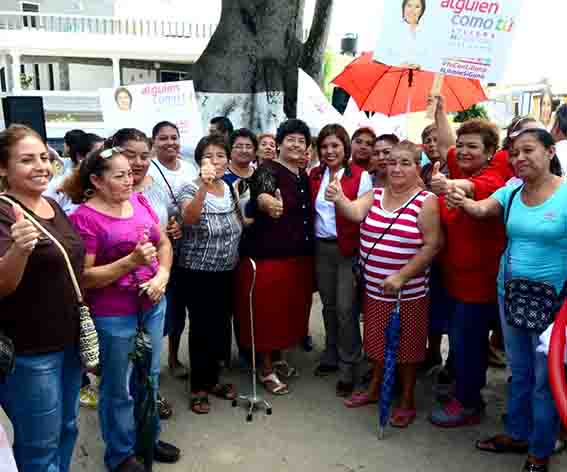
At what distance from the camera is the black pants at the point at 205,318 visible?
344 cm

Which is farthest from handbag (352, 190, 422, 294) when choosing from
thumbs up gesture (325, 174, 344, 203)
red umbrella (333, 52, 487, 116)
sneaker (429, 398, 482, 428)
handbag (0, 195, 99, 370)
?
red umbrella (333, 52, 487, 116)

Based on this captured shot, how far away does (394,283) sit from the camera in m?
3.17

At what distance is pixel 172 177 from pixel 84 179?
98 cm

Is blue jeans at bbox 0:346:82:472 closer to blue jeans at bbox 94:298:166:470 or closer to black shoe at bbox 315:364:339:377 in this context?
blue jeans at bbox 94:298:166:470

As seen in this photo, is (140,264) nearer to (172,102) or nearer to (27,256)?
(27,256)

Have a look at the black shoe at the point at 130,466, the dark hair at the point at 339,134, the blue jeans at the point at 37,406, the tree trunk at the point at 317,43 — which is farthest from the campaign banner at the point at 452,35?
the tree trunk at the point at 317,43

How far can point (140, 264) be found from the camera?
94.7 inches

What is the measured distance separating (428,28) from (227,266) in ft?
6.70

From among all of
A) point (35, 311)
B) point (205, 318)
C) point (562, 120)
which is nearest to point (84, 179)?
point (35, 311)

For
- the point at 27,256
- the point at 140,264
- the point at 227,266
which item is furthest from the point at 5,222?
the point at 227,266

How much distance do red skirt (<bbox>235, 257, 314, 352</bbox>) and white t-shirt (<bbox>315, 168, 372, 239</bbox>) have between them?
0.81 ft

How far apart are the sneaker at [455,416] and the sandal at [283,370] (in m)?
1.09

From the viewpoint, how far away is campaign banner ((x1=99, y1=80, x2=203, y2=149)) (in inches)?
178

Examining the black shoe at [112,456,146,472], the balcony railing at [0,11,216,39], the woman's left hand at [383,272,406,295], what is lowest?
the black shoe at [112,456,146,472]
